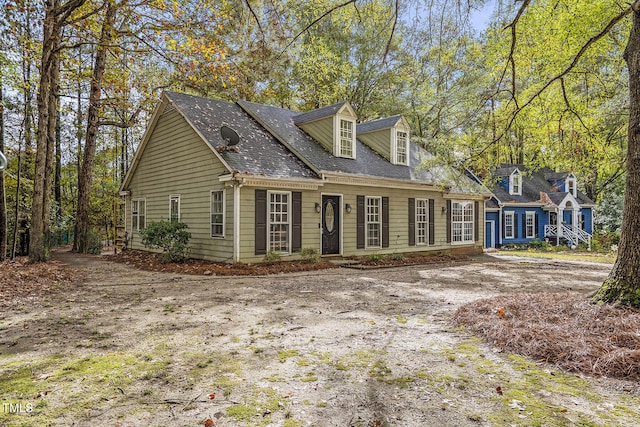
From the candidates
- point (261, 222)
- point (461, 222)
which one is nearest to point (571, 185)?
point (461, 222)

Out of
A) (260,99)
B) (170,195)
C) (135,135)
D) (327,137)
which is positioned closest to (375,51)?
(260,99)

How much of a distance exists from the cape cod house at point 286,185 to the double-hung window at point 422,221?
39mm

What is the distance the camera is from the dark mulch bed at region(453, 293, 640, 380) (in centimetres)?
344

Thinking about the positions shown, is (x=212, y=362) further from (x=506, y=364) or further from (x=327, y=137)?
(x=327, y=137)

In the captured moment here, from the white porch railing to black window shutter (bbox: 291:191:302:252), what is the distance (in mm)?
20429

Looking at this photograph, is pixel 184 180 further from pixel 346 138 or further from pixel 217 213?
pixel 346 138

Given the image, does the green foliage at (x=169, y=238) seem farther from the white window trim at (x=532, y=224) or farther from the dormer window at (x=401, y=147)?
the white window trim at (x=532, y=224)

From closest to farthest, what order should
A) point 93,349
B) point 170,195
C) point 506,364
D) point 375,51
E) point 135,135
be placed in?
point 506,364
point 93,349
point 170,195
point 375,51
point 135,135

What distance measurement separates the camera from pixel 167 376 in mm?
3268

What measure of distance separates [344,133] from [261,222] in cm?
513

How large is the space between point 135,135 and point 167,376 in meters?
27.9

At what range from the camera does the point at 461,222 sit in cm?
1744

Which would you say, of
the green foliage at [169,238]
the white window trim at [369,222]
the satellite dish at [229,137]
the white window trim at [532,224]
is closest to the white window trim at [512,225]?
the white window trim at [532,224]

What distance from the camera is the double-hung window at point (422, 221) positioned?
618 inches
